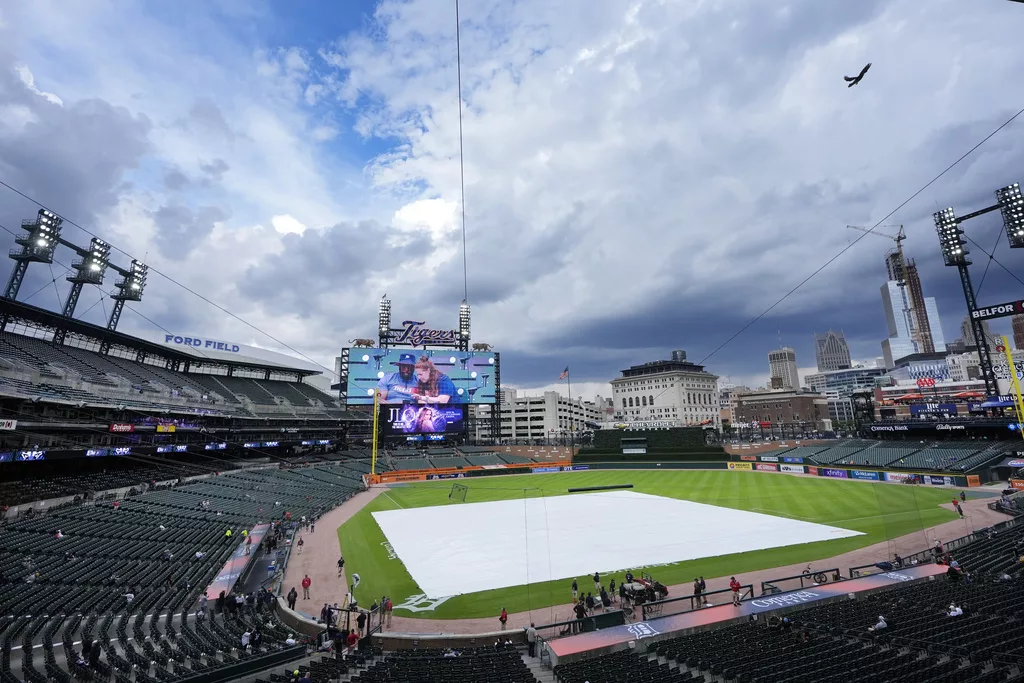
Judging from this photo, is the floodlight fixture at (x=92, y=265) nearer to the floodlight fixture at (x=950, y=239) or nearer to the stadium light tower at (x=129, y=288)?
the stadium light tower at (x=129, y=288)

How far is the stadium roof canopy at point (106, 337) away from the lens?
150 feet

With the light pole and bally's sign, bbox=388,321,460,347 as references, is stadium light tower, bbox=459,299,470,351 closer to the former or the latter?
bally's sign, bbox=388,321,460,347

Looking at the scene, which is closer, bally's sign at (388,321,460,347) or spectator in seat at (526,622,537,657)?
spectator in seat at (526,622,537,657)

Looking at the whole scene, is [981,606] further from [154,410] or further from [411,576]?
[154,410]

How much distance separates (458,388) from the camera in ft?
254

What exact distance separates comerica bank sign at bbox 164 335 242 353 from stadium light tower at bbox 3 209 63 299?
21393 millimetres

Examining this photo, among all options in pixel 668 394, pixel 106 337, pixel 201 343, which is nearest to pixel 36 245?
pixel 106 337

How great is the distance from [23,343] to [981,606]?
230 ft

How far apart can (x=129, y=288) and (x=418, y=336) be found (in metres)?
39.0

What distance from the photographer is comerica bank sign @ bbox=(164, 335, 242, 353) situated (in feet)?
215

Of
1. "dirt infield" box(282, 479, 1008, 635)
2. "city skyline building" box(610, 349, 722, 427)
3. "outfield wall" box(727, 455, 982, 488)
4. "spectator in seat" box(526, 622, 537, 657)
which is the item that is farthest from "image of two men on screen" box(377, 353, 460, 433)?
"city skyline building" box(610, 349, 722, 427)

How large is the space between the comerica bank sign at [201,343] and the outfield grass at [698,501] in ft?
130

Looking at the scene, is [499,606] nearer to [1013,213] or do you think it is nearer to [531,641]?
[531,641]

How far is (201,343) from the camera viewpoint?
70.4m
